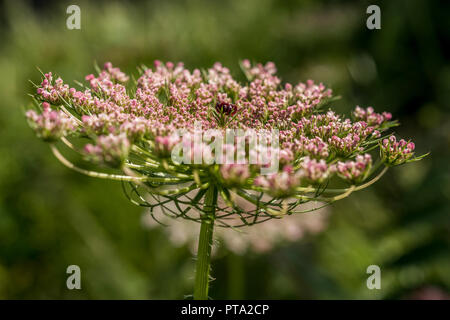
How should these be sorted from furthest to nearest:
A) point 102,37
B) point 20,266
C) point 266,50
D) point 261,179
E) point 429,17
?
point 102,37 < point 266,50 < point 429,17 < point 20,266 < point 261,179

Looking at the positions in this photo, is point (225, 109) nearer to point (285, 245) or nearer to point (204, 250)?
point (204, 250)

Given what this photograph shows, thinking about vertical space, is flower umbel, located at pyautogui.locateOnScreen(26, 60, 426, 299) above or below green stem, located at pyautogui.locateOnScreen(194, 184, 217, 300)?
above

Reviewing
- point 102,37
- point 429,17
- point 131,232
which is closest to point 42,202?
point 131,232

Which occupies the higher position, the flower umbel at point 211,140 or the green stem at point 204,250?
the flower umbel at point 211,140

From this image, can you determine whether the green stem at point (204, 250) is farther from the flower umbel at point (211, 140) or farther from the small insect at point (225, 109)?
the small insect at point (225, 109)

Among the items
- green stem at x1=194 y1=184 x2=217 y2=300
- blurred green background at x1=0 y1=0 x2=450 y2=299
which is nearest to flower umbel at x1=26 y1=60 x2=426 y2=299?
green stem at x1=194 y1=184 x2=217 y2=300

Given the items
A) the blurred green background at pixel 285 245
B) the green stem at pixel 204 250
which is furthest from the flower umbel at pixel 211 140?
the blurred green background at pixel 285 245

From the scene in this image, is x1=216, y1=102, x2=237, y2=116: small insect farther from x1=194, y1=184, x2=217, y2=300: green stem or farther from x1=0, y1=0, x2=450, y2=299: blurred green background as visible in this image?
x1=0, y1=0, x2=450, y2=299: blurred green background
